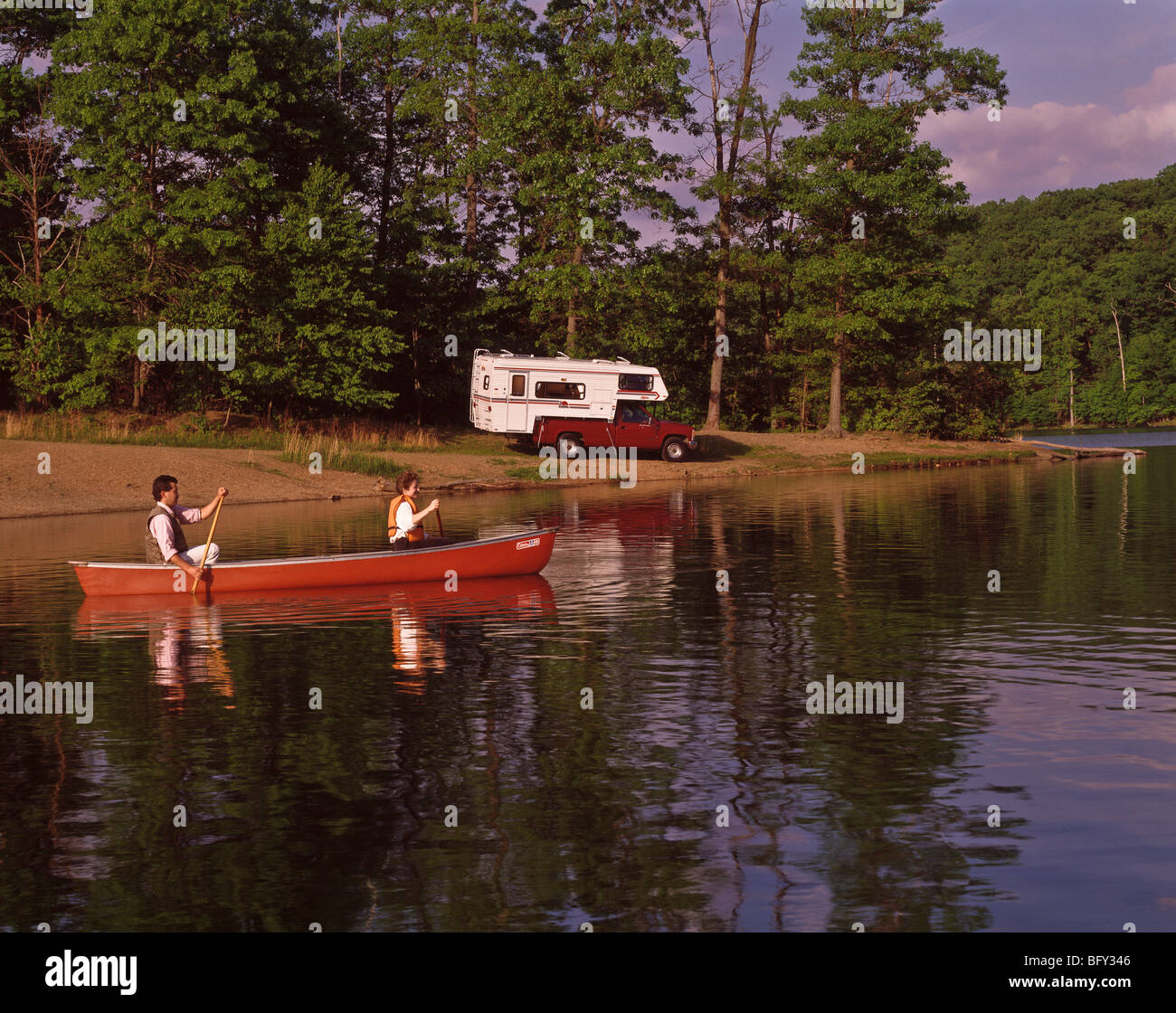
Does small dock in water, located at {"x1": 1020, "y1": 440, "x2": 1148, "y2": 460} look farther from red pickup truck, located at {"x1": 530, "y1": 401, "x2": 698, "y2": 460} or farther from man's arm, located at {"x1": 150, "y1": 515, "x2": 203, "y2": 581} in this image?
man's arm, located at {"x1": 150, "y1": 515, "x2": 203, "y2": 581}

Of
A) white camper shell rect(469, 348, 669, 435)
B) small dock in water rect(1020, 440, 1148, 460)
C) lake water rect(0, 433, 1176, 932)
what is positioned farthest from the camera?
small dock in water rect(1020, 440, 1148, 460)

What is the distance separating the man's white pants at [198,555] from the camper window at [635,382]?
32.4 m

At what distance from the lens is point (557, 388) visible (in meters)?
51.9

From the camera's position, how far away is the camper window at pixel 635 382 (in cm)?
5197

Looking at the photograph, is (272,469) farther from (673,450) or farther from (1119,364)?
(1119,364)

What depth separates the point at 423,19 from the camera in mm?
60969

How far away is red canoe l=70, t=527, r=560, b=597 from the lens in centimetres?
2048

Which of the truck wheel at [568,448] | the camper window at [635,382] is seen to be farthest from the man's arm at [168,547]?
the camper window at [635,382]

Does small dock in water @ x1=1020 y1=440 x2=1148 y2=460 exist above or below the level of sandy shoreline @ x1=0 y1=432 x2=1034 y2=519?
above

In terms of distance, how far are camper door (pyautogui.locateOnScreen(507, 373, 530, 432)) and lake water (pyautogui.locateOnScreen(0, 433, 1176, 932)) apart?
29648 mm

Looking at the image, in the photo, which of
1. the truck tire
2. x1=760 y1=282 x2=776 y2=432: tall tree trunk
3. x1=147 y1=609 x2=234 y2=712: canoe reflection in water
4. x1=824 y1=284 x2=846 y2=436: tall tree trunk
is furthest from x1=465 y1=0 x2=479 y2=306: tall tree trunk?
x1=147 y1=609 x2=234 y2=712: canoe reflection in water

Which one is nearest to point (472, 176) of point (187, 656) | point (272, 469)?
point (272, 469)

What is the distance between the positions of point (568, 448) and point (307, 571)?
3147 centimetres

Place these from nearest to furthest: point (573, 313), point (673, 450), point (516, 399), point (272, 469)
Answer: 1. point (272, 469)
2. point (516, 399)
3. point (673, 450)
4. point (573, 313)
